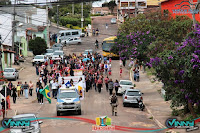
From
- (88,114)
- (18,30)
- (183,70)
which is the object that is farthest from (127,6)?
(183,70)

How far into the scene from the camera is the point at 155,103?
111 ft

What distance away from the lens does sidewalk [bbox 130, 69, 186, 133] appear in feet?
88.3

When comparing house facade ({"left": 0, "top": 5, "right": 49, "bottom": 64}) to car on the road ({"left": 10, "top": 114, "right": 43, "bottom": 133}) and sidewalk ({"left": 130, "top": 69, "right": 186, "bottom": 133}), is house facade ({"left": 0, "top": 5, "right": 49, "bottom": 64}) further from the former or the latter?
car on the road ({"left": 10, "top": 114, "right": 43, "bottom": 133})

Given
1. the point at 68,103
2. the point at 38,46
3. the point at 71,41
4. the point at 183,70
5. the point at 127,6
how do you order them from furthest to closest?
the point at 127,6 < the point at 71,41 < the point at 38,46 < the point at 68,103 < the point at 183,70

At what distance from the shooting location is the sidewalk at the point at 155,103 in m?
26.9

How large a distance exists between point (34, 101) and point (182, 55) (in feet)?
55.3

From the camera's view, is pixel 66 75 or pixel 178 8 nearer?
pixel 66 75

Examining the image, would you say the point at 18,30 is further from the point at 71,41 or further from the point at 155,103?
the point at 155,103

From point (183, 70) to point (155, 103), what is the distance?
11.9 meters

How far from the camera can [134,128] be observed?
77.4 feet

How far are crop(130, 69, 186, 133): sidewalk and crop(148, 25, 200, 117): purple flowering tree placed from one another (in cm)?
204

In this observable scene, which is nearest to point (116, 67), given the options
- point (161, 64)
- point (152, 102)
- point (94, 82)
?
point (94, 82)

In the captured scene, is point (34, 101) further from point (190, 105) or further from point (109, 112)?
point (190, 105)

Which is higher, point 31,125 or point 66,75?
point 31,125
